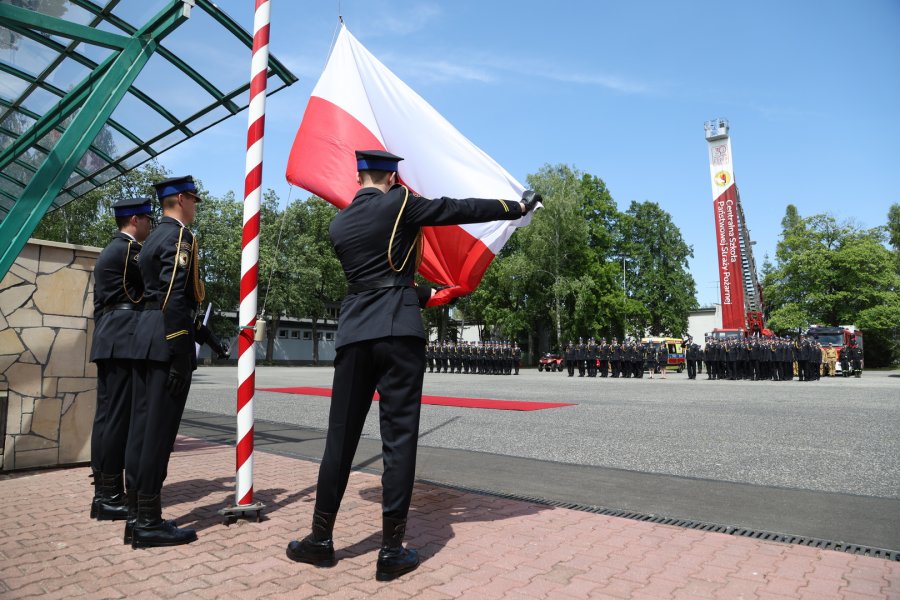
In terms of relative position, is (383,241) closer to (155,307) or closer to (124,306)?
(155,307)

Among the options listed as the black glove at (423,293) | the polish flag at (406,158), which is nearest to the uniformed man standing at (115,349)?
the polish flag at (406,158)

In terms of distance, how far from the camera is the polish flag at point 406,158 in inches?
201

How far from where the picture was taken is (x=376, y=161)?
3521 mm

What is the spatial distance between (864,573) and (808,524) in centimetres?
94

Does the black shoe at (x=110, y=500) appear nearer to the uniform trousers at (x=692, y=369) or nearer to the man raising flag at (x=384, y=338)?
the man raising flag at (x=384, y=338)

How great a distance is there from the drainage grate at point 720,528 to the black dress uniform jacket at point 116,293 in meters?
2.82

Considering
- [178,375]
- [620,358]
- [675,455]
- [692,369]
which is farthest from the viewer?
[620,358]

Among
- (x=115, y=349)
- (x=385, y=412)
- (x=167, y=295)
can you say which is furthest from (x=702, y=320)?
(x=167, y=295)

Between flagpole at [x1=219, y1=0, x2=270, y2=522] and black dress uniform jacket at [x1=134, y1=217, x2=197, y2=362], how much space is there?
0.50 m

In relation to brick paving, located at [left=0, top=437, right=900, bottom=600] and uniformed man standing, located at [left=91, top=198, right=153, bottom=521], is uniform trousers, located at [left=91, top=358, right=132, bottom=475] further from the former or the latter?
brick paving, located at [left=0, top=437, right=900, bottom=600]

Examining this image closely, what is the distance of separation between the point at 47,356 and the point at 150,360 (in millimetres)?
2846

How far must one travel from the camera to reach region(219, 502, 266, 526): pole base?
3.99 meters

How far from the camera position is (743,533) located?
3873mm

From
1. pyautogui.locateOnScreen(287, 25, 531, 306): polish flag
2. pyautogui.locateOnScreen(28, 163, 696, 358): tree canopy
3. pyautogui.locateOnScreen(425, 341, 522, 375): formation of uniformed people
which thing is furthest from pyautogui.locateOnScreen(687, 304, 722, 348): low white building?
pyautogui.locateOnScreen(287, 25, 531, 306): polish flag
